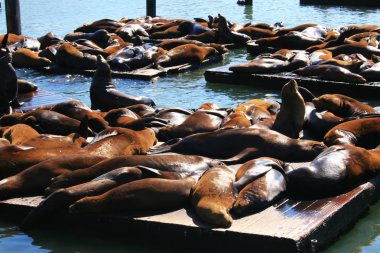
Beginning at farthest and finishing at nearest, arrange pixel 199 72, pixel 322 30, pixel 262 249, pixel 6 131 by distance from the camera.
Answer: pixel 322 30 < pixel 199 72 < pixel 6 131 < pixel 262 249

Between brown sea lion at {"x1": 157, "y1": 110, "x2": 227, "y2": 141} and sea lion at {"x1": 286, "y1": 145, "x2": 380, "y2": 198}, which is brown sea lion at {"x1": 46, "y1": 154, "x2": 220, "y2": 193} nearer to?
sea lion at {"x1": 286, "y1": 145, "x2": 380, "y2": 198}

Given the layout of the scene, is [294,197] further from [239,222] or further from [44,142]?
[44,142]

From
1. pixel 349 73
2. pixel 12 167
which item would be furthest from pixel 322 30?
pixel 12 167

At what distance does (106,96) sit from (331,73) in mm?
3411

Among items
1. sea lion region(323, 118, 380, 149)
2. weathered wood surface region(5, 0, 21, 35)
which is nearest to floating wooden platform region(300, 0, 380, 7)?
weathered wood surface region(5, 0, 21, 35)

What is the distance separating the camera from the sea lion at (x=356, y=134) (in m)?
6.47

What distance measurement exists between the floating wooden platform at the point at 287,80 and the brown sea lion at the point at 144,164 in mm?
5465

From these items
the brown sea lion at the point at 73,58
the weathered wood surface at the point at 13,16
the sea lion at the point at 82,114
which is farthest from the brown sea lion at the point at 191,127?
the weathered wood surface at the point at 13,16

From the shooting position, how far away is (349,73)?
35.9 ft

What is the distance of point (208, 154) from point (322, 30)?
34.3 ft

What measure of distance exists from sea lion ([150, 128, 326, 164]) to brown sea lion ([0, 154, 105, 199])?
94 cm

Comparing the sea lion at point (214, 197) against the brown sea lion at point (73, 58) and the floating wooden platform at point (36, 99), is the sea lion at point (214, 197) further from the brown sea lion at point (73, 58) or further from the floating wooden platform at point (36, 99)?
the brown sea lion at point (73, 58)

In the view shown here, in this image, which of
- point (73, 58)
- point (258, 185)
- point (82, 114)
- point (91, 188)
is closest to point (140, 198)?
point (91, 188)

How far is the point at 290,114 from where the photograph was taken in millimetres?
7047
